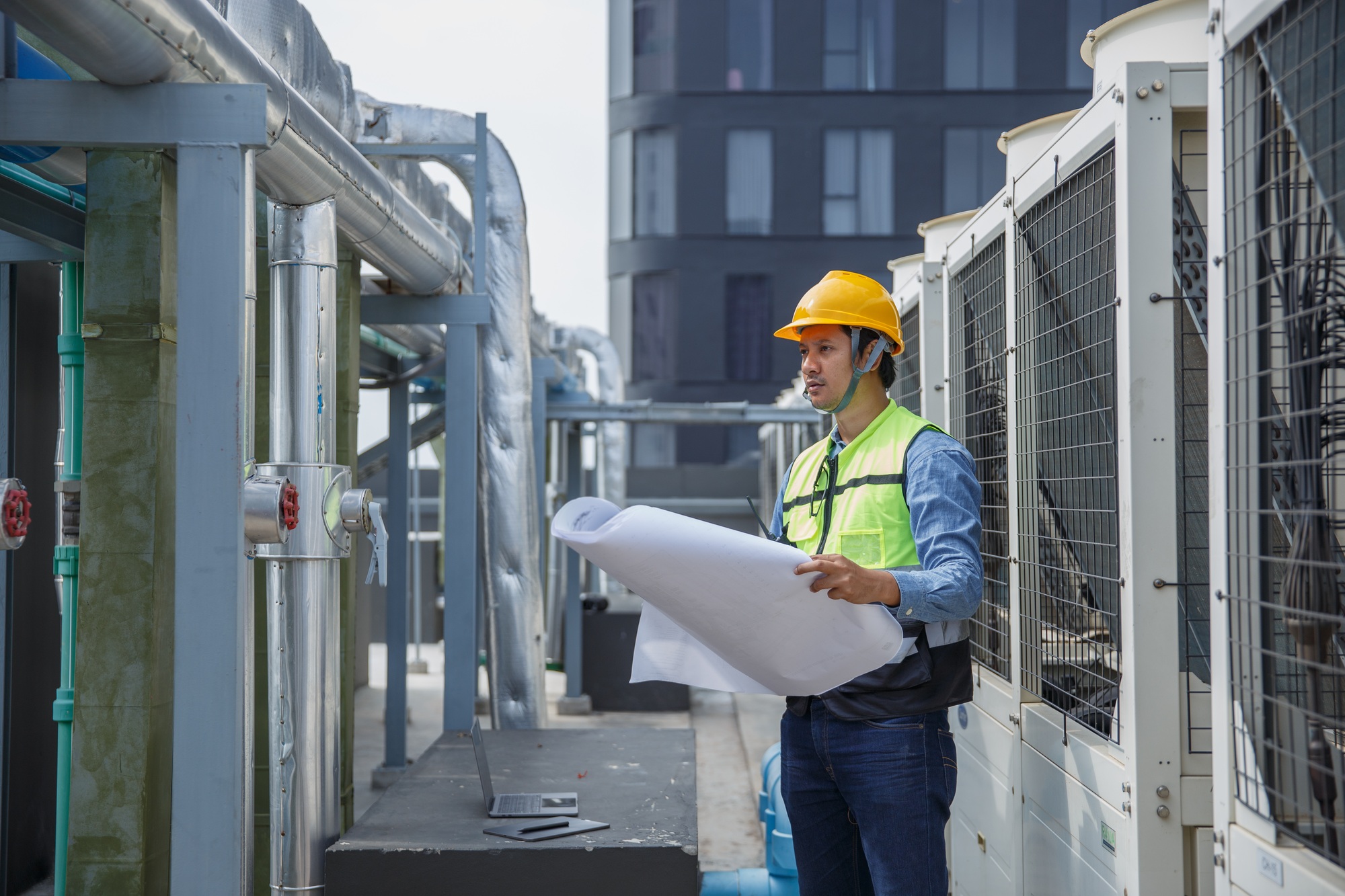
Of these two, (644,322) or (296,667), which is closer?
(296,667)

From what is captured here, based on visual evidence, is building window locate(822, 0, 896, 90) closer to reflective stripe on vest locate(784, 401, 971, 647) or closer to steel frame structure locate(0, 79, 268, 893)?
reflective stripe on vest locate(784, 401, 971, 647)

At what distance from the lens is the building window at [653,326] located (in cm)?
1752

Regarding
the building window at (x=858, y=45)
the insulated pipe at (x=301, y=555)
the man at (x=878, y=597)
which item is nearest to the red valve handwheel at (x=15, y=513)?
the insulated pipe at (x=301, y=555)

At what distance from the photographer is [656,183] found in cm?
1758

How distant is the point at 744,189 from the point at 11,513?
49.9 ft

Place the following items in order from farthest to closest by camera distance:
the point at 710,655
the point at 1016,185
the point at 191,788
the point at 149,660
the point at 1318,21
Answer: the point at 149,660
the point at 1016,185
the point at 710,655
the point at 191,788
the point at 1318,21

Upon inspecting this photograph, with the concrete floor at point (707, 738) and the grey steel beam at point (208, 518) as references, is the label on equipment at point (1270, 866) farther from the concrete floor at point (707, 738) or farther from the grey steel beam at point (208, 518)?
the concrete floor at point (707, 738)

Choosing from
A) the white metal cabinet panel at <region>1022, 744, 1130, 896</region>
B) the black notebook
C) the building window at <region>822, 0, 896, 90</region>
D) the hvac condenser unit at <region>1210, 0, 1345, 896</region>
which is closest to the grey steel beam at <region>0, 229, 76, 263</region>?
the black notebook

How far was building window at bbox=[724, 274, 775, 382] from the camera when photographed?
17328mm

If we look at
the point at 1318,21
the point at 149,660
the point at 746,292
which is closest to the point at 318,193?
the point at 149,660

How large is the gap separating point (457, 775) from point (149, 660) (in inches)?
41.1

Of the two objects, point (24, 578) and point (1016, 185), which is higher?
point (1016, 185)

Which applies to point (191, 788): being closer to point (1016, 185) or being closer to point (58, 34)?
point (58, 34)

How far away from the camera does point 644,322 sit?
58.5ft
